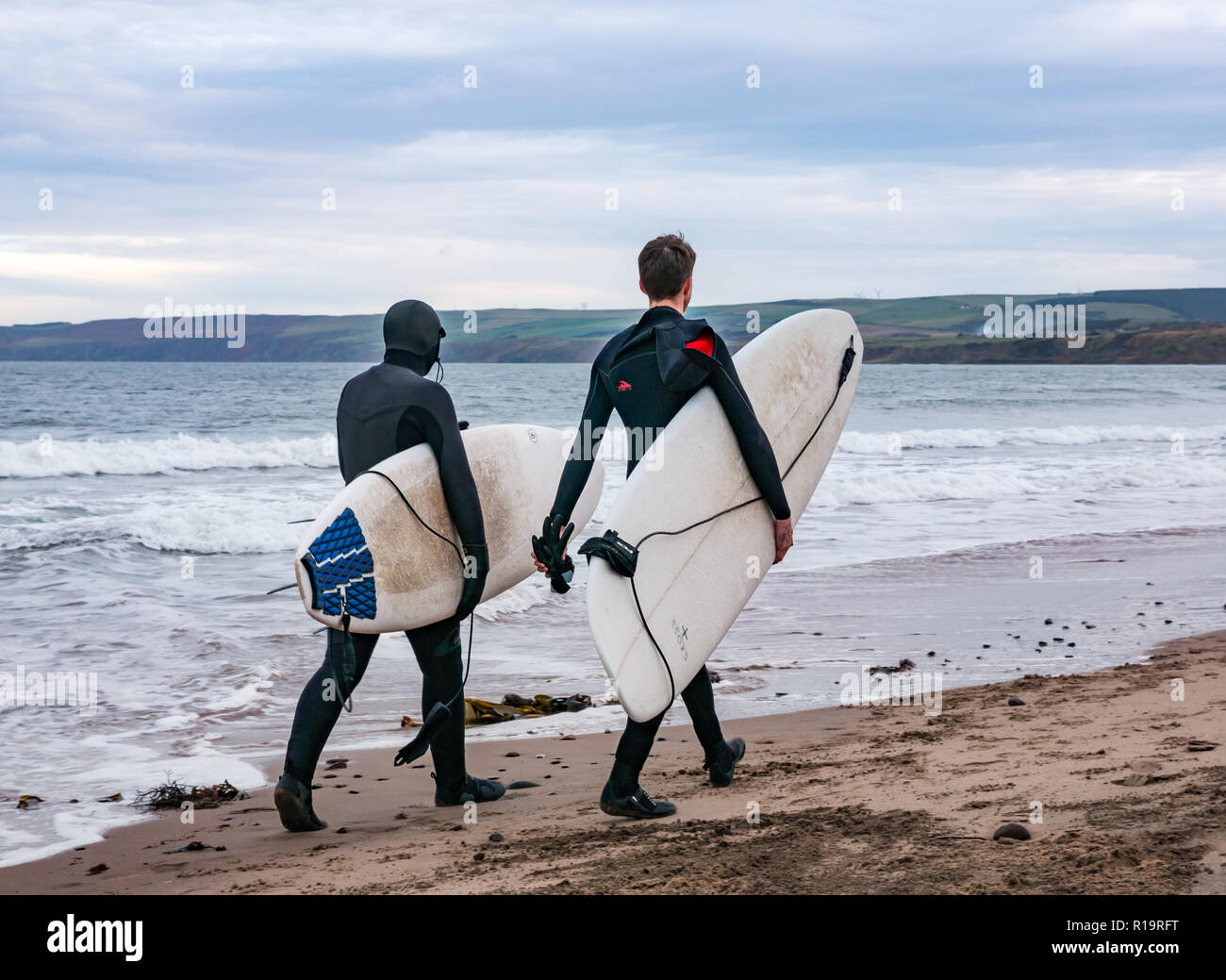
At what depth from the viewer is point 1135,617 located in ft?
24.6

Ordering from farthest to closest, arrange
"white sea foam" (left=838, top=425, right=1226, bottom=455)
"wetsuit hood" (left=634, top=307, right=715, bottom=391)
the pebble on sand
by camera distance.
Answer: "white sea foam" (left=838, top=425, right=1226, bottom=455)
"wetsuit hood" (left=634, top=307, right=715, bottom=391)
the pebble on sand

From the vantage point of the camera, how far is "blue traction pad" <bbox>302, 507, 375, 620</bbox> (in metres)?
3.96

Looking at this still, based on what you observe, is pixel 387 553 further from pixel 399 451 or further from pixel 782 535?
pixel 782 535

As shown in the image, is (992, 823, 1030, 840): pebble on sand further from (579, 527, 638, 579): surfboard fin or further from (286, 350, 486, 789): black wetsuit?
(286, 350, 486, 789): black wetsuit

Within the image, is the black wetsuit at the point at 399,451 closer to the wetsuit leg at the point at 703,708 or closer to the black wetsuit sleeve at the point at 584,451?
the black wetsuit sleeve at the point at 584,451

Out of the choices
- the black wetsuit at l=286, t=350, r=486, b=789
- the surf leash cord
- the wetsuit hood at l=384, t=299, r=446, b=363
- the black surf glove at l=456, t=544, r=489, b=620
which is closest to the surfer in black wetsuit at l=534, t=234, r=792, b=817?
the surf leash cord

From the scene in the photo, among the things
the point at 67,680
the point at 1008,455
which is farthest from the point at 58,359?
the point at 67,680

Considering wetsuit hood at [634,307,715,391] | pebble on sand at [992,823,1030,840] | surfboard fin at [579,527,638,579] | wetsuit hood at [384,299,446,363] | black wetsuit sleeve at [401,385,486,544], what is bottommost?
pebble on sand at [992,823,1030,840]

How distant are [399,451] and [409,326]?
0.47 meters

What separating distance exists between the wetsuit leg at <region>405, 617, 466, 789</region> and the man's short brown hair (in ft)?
4.70

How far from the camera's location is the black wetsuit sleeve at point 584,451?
3713mm
